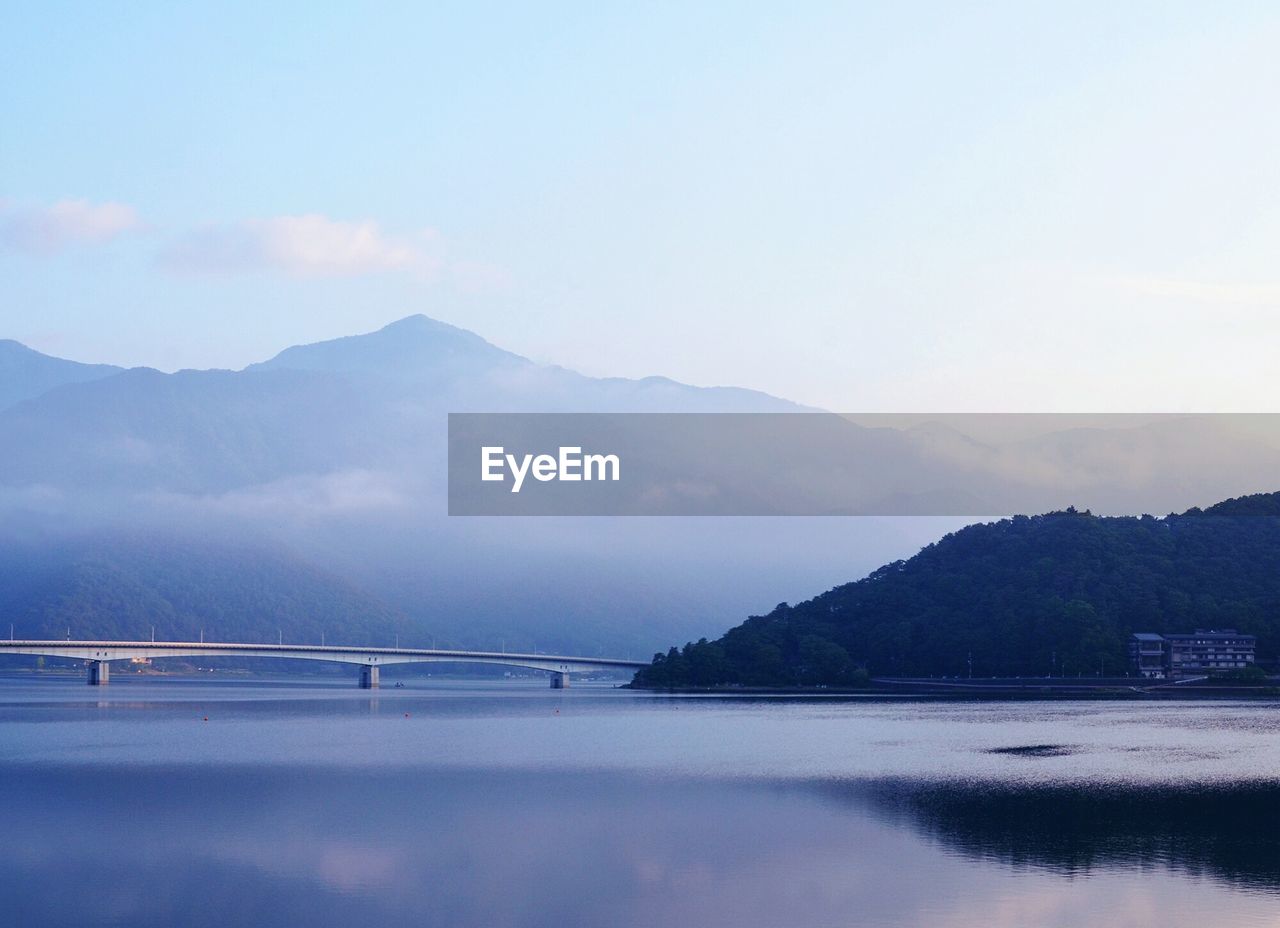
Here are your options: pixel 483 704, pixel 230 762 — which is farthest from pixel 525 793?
pixel 483 704

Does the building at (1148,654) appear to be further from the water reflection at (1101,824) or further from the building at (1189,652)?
the water reflection at (1101,824)

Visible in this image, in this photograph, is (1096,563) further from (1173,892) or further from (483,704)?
(1173,892)

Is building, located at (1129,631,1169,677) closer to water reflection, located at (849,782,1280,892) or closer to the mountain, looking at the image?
the mountain

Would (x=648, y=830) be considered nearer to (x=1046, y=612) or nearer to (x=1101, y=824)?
(x=1101, y=824)

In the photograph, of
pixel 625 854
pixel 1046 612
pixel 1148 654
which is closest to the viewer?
pixel 625 854

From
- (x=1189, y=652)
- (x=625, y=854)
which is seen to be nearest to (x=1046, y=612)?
(x=1189, y=652)

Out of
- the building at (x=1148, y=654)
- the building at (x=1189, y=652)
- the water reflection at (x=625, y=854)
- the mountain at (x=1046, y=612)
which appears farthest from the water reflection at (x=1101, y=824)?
the building at (x=1189, y=652)
